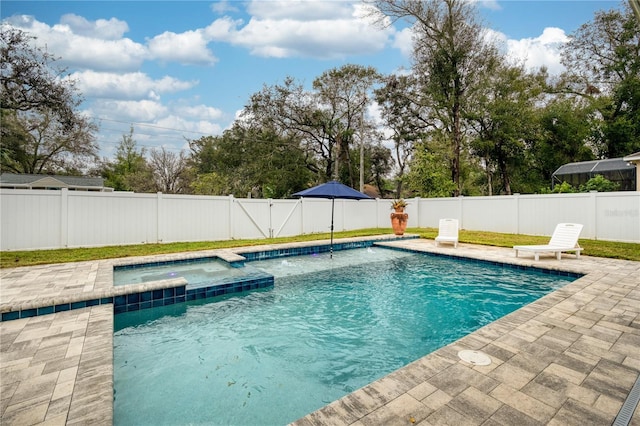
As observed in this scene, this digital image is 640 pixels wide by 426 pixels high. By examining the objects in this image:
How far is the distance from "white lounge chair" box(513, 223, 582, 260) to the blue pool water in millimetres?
871

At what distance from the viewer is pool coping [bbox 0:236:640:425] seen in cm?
196

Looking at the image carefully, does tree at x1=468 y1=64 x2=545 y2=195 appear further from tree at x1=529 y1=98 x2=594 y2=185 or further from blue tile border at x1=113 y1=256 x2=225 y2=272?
blue tile border at x1=113 y1=256 x2=225 y2=272

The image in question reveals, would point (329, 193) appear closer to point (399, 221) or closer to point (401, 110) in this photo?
point (399, 221)

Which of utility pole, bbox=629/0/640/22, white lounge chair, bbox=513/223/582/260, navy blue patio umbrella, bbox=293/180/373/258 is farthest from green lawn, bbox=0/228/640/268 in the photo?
utility pole, bbox=629/0/640/22

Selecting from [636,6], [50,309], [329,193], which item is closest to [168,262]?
[50,309]

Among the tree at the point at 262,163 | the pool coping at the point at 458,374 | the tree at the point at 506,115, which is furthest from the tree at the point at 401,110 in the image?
the pool coping at the point at 458,374

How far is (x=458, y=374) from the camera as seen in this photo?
239cm

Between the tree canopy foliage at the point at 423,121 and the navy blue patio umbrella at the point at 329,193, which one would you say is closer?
the navy blue patio umbrella at the point at 329,193

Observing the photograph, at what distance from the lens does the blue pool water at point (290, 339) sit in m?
2.60

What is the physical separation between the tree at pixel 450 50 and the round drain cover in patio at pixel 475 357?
614 inches

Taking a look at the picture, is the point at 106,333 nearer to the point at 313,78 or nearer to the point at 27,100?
the point at 27,100

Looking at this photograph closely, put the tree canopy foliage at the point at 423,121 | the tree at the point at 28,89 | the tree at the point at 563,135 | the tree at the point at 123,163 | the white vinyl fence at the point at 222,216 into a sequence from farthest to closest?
the tree at the point at 123,163 < the tree at the point at 563,135 < the tree canopy foliage at the point at 423,121 < the tree at the point at 28,89 < the white vinyl fence at the point at 222,216

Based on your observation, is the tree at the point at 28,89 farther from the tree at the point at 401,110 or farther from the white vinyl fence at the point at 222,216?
the tree at the point at 401,110

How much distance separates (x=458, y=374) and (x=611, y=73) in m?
26.3
